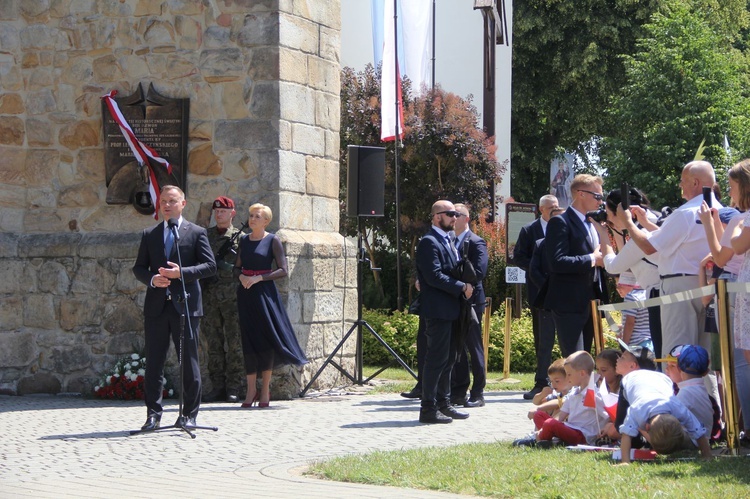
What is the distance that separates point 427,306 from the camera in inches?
390

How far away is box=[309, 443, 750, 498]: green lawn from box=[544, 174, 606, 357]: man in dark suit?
8.58 ft

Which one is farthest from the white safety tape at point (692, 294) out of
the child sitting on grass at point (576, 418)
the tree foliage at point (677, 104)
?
the tree foliage at point (677, 104)

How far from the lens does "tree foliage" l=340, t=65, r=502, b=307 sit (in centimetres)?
2188

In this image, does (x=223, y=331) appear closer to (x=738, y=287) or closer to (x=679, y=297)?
(x=679, y=297)

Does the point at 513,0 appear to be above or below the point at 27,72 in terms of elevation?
above

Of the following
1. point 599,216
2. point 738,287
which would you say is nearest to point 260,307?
point 599,216

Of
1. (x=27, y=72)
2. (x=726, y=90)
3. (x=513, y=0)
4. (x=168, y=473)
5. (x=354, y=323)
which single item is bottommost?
(x=168, y=473)

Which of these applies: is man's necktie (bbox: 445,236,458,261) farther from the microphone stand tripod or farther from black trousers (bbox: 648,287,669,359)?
the microphone stand tripod

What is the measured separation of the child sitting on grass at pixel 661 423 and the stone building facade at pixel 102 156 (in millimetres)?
5626

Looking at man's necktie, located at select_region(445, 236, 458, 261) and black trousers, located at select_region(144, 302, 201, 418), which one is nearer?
black trousers, located at select_region(144, 302, 201, 418)

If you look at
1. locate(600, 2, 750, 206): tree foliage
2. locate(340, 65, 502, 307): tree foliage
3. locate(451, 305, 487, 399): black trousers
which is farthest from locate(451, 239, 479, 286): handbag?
locate(600, 2, 750, 206): tree foliage

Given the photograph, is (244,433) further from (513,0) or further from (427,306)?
(513,0)

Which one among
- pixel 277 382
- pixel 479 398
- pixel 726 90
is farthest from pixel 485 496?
pixel 726 90

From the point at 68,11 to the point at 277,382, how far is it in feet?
15.2
